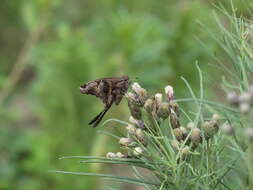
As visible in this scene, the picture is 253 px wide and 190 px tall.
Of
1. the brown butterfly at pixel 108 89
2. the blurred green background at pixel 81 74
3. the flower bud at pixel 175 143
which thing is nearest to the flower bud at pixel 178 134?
the flower bud at pixel 175 143

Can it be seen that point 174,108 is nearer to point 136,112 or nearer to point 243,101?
point 136,112

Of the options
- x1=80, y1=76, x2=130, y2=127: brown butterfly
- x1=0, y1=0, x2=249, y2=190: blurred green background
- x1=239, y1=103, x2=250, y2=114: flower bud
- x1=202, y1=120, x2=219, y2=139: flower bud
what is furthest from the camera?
x1=0, y1=0, x2=249, y2=190: blurred green background

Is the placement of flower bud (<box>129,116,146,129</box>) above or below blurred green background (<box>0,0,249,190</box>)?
below

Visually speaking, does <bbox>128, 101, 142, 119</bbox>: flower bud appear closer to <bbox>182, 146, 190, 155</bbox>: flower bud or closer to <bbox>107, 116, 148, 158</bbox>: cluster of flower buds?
<bbox>107, 116, 148, 158</bbox>: cluster of flower buds

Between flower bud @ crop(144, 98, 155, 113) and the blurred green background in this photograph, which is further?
the blurred green background

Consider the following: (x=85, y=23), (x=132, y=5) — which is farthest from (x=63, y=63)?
(x=85, y=23)

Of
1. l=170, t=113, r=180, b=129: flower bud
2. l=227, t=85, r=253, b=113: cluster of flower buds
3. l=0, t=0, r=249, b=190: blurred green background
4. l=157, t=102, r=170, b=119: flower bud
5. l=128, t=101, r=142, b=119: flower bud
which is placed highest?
l=0, t=0, r=249, b=190: blurred green background

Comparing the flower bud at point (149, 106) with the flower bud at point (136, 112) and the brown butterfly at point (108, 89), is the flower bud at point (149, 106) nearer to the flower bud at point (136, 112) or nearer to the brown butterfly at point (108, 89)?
the flower bud at point (136, 112)

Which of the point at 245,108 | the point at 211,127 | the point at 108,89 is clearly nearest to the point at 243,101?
the point at 245,108

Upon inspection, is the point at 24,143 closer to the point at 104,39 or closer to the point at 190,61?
the point at 104,39

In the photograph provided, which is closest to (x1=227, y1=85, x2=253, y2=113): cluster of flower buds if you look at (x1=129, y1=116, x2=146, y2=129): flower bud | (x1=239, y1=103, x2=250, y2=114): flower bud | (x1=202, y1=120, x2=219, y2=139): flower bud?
(x1=239, y1=103, x2=250, y2=114): flower bud
